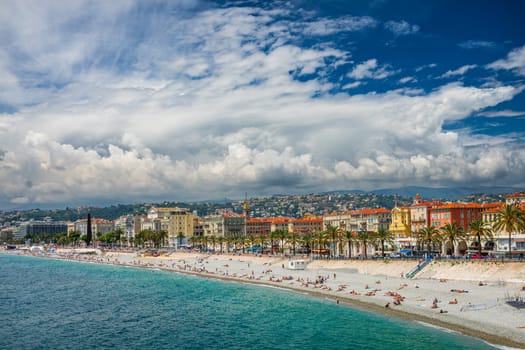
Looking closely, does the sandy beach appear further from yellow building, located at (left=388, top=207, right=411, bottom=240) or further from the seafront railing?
yellow building, located at (left=388, top=207, right=411, bottom=240)

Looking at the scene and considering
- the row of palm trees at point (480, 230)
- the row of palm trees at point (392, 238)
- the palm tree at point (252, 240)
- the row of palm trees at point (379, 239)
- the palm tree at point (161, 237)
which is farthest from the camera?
the palm tree at point (161, 237)

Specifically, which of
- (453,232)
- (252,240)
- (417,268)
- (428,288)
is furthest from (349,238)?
(252,240)

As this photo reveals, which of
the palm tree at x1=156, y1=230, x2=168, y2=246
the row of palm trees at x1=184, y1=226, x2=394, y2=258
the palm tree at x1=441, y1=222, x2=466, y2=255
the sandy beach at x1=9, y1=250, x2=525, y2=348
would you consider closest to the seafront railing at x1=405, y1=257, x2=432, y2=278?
the sandy beach at x1=9, y1=250, x2=525, y2=348

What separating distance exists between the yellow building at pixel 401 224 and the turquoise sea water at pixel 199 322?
45885 mm

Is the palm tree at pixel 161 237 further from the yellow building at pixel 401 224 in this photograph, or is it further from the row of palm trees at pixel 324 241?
the yellow building at pixel 401 224

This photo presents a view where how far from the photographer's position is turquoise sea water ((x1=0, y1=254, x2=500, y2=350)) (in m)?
41.0

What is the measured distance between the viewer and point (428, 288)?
59438 mm

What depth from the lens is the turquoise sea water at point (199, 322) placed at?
1612 inches

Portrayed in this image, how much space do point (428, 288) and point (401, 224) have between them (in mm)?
60460

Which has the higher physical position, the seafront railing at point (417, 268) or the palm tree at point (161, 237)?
the seafront railing at point (417, 268)

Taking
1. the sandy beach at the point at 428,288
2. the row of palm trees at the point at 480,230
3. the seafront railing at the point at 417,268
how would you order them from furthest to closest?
the seafront railing at the point at 417,268
the row of palm trees at the point at 480,230
the sandy beach at the point at 428,288

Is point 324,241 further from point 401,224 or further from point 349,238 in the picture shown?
point 401,224

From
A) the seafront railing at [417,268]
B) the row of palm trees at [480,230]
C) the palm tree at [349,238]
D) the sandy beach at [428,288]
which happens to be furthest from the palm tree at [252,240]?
the seafront railing at [417,268]

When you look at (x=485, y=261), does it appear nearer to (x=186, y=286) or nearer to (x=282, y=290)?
(x=282, y=290)
